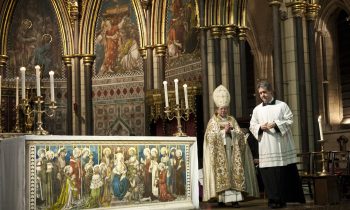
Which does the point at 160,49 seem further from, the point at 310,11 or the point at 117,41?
the point at 310,11

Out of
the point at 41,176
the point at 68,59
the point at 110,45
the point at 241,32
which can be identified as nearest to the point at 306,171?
the point at 241,32

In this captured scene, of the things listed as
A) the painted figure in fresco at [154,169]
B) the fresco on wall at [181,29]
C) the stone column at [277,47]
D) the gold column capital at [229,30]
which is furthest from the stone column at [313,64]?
the painted figure in fresco at [154,169]

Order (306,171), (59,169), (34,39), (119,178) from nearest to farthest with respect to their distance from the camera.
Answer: (59,169) → (119,178) → (306,171) → (34,39)

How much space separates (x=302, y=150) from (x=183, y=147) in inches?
196

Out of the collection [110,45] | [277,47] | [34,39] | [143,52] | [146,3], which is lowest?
[277,47]

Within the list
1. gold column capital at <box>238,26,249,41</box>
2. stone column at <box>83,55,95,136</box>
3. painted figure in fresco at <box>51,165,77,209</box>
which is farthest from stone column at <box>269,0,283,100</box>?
stone column at <box>83,55,95,136</box>

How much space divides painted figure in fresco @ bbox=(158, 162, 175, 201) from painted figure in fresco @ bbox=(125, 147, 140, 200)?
0.41 meters

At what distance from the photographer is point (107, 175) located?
304 inches

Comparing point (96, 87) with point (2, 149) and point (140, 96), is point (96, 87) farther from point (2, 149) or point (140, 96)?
point (2, 149)

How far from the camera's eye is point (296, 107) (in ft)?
42.4

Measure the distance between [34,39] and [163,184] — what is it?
13.7 m

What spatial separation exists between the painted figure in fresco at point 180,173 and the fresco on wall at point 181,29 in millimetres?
9441

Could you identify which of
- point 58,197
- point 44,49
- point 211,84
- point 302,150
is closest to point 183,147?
point 58,197

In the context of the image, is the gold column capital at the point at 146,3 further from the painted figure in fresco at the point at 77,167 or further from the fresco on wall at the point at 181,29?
the painted figure in fresco at the point at 77,167
